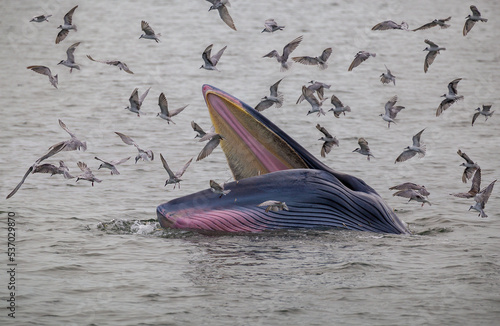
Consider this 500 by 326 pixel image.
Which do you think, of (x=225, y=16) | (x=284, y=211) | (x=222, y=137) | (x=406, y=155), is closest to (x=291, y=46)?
(x=225, y=16)

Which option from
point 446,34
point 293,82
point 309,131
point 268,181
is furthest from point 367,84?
point 268,181

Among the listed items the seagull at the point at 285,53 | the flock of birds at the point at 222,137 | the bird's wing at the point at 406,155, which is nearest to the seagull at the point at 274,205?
the flock of birds at the point at 222,137

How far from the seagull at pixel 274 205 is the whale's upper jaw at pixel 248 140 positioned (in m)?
0.71

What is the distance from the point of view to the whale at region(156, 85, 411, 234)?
15.2 meters

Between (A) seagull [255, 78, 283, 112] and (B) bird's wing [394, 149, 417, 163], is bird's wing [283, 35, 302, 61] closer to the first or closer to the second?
(A) seagull [255, 78, 283, 112]

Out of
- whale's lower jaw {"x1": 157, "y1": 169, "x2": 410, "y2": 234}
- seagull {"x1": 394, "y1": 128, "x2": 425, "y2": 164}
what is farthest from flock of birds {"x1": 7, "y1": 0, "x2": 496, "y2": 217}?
whale's lower jaw {"x1": 157, "y1": 169, "x2": 410, "y2": 234}

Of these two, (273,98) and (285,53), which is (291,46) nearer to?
(285,53)

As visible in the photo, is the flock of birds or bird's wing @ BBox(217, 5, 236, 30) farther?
bird's wing @ BBox(217, 5, 236, 30)

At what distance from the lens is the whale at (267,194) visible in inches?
597

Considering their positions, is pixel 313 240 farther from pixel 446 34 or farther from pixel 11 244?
pixel 446 34

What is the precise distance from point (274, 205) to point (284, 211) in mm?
384

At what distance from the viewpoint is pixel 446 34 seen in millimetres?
47219

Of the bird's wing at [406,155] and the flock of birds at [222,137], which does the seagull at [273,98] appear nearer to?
the flock of birds at [222,137]

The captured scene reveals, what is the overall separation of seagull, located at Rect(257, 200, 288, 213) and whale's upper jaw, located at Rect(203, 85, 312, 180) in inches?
28.1
